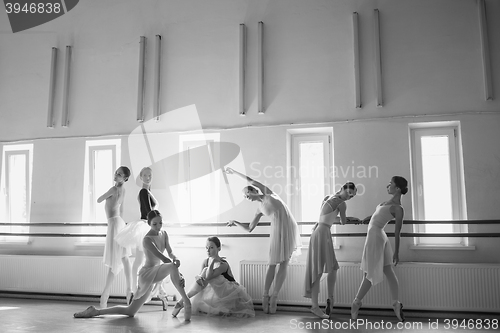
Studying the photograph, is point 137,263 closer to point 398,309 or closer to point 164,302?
point 164,302

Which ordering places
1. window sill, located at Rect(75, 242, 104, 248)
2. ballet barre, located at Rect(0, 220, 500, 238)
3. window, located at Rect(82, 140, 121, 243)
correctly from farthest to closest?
window, located at Rect(82, 140, 121, 243), window sill, located at Rect(75, 242, 104, 248), ballet barre, located at Rect(0, 220, 500, 238)

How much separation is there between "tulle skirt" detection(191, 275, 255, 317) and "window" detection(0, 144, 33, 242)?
3.68m

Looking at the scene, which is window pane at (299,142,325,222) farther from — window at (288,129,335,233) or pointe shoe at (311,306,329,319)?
pointe shoe at (311,306,329,319)

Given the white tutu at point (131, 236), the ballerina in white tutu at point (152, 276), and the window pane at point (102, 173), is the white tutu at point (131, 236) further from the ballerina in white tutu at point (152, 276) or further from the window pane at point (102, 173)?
the window pane at point (102, 173)

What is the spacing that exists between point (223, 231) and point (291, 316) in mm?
1525

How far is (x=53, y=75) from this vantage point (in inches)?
285

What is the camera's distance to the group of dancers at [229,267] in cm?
491

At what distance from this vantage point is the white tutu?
5664mm

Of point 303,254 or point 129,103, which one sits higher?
point 129,103

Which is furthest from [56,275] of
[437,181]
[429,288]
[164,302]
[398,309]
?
[437,181]

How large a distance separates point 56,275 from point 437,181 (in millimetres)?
5284

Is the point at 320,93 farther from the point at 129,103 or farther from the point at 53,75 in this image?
the point at 53,75

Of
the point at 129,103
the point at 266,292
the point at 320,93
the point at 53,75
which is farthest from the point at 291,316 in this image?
the point at 53,75

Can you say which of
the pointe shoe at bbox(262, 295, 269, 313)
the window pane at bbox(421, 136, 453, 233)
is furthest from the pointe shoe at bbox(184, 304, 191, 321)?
the window pane at bbox(421, 136, 453, 233)
